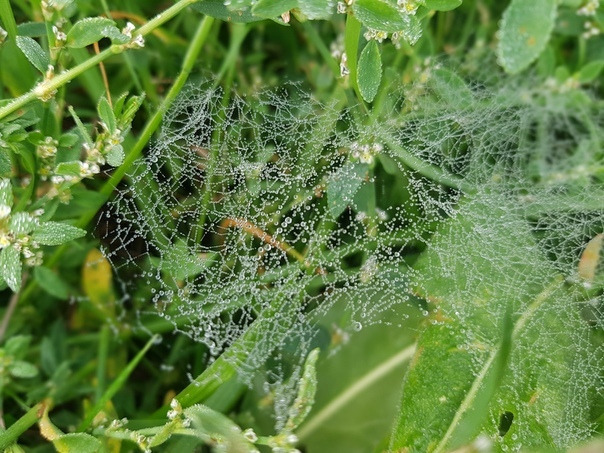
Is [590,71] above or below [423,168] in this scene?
above

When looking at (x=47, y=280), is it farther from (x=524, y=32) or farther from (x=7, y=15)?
(x=524, y=32)

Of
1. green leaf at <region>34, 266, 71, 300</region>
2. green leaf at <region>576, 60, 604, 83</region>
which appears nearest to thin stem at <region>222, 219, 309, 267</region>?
green leaf at <region>34, 266, 71, 300</region>

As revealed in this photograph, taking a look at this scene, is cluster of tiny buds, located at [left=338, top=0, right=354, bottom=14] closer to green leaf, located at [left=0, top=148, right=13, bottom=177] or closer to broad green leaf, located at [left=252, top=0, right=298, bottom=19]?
broad green leaf, located at [left=252, top=0, right=298, bottom=19]

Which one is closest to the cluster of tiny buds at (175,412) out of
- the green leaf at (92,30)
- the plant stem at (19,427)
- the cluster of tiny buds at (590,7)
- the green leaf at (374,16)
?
the plant stem at (19,427)

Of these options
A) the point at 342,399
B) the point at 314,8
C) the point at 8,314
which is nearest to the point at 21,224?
the point at 8,314

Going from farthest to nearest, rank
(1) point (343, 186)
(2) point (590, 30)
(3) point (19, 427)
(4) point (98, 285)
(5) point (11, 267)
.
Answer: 1. (2) point (590, 30)
2. (4) point (98, 285)
3. (1) point (343, 186)
4. (3) point (19, 427)
5. (5) point (11, 267)

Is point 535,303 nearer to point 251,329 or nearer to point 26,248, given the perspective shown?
point 251,329

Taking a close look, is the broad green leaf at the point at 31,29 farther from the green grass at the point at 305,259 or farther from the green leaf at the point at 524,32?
the green leaf at the point at 524,32
